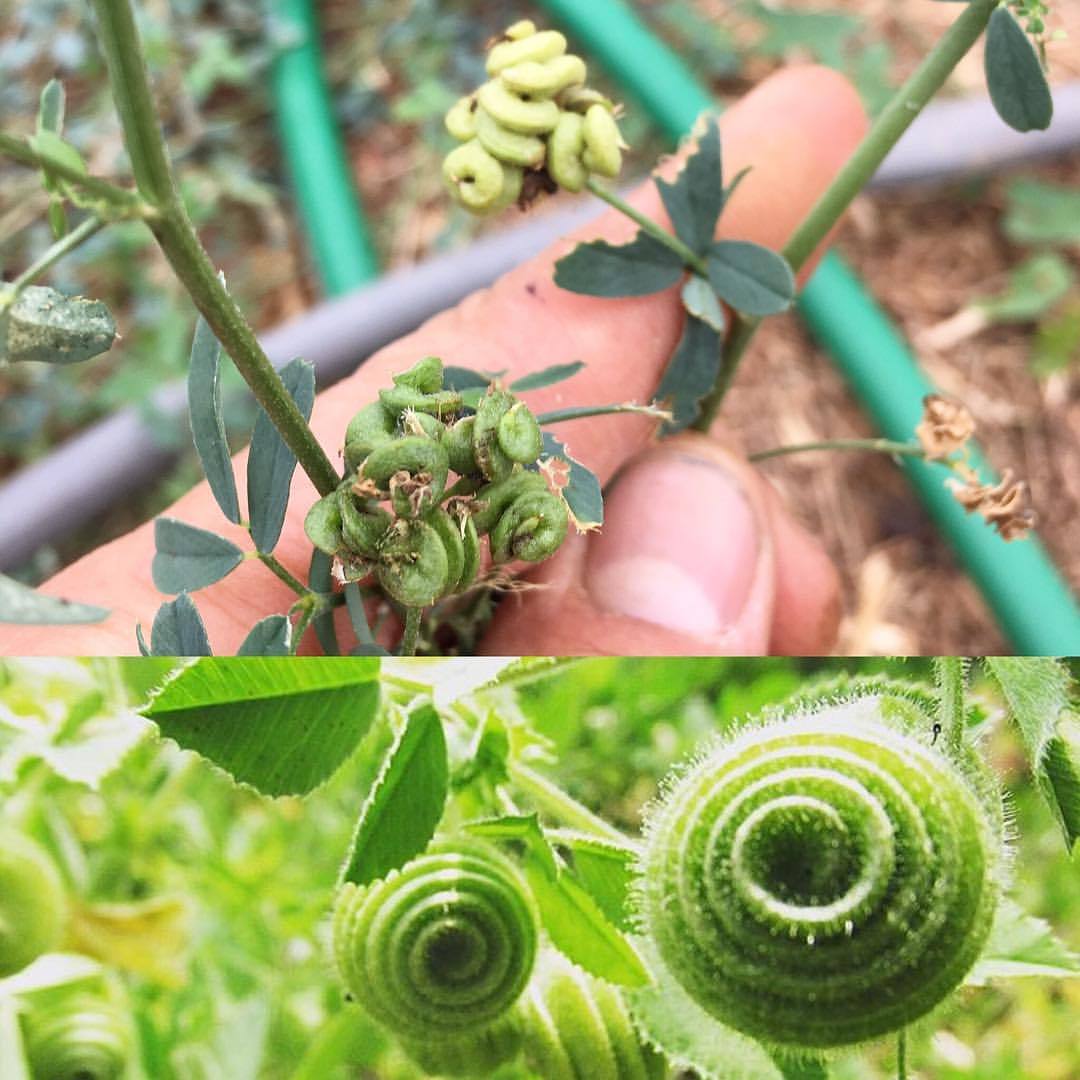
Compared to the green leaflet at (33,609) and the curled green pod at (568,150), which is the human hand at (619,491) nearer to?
the curled green pod at (568,150)

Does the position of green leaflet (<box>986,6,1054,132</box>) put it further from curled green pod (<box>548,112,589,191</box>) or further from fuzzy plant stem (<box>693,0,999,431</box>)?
curled green pod (<box>548,112,589,191</box>)

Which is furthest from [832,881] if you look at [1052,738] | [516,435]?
[516,435]

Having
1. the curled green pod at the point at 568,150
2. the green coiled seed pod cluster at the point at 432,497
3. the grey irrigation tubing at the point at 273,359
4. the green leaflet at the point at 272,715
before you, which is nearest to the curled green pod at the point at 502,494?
the green coiled seed pod cluster at the point at 432,497

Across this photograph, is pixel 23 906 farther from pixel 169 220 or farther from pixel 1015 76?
pixel 1015 76

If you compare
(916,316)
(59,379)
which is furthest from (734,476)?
(59,379)

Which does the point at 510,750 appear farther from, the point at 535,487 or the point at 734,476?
the point at 734,476

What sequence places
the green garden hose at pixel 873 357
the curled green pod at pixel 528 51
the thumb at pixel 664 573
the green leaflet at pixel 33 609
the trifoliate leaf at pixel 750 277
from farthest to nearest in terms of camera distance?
the green garden hose at pixel 873 357 < the thumb at pixel 664 573 < the trifoliate leaf at pixel 750 277 < the curled green pod at pixel 528 51 < the green leaflet at pixel 33 609

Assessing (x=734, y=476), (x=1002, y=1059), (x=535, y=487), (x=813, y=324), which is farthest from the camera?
(x=813, y=324)

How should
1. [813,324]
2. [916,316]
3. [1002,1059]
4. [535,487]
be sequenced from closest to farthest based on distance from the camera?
1. [535,487]
2. [1002,1059]
3. [813,324]
4. [916,316]
